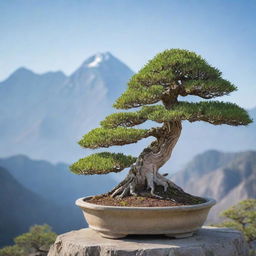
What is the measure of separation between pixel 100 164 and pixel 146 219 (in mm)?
664

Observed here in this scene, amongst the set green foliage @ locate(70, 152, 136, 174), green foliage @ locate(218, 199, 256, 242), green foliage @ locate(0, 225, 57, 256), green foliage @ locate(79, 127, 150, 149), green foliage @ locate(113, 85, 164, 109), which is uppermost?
green foliage @ locate(113, 85, 164, 109)

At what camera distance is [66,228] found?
2370cm

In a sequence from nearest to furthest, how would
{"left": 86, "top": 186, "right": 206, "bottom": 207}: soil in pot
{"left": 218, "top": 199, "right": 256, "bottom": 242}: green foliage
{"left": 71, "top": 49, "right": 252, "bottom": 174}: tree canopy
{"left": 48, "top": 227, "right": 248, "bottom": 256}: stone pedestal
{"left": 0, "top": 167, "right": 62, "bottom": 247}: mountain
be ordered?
{"left": 48, "top": 227, "right": 248, "bottom": 256}: stone pedestal, {"left": 86, "top": 186, "right": 206, "bottom": 207}: soil in pot, {"left": 71, "top": 49, "right": 252, "bottom": 174}: tree canopy, {"left": 218, "top": 199, "right": 256, "bottom": 242}: green foliage, {"left": 0, "top": 167, "right": 62, "bottom": 247}: mountain

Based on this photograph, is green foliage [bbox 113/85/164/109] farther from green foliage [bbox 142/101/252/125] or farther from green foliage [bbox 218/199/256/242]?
green foliage [bbox 218/199/256/242]

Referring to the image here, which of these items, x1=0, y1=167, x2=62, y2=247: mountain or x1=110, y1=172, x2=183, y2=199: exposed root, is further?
x1=0, y1=167, x2=62, y2=247: mountain

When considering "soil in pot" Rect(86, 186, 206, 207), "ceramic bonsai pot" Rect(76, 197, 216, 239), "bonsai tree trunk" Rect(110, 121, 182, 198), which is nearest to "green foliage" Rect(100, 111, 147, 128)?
"bonsai tree trunk" Rect(110, 121, 182, 198)

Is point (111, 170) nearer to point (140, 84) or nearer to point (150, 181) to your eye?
point (150, 181)

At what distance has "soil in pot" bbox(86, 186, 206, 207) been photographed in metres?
3.06

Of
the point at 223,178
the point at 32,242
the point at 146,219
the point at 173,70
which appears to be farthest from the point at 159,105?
the point at 223,178

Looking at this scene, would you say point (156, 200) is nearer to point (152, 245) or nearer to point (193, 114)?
point (152, 245)

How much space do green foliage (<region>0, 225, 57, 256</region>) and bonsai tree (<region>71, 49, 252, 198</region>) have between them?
4.68 metres

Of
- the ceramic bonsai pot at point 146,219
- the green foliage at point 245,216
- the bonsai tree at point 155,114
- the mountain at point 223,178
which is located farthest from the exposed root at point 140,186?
the mountain at point 223,178

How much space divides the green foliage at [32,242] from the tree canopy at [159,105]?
186 inches

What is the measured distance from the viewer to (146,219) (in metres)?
2.91
